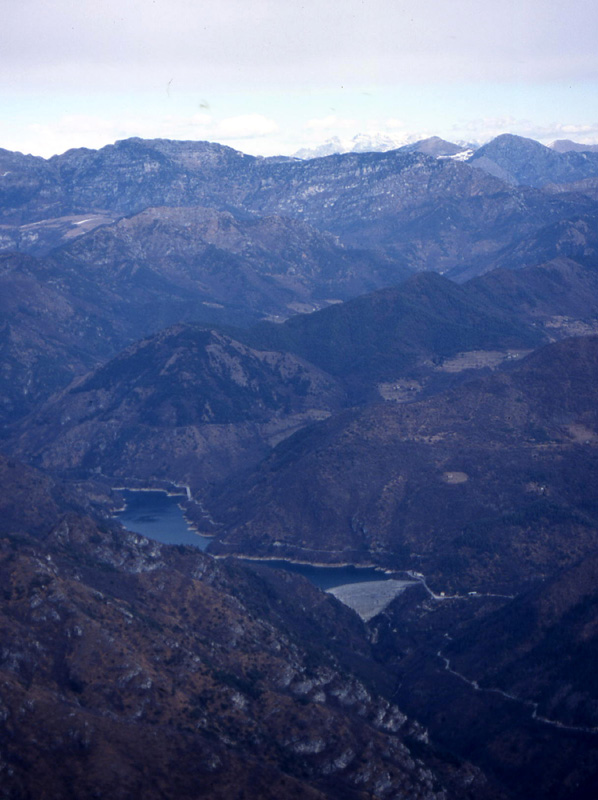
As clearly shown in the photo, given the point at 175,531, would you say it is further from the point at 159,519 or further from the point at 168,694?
the point at 168,694

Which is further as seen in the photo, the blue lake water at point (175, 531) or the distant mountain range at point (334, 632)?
the blue lake water at point (175, 531)

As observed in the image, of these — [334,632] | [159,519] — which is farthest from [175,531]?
[334,632]

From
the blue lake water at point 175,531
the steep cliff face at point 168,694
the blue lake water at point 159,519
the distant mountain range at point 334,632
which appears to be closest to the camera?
the steep cliff face at point 168,694

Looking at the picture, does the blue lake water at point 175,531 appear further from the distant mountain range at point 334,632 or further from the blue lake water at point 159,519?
the distant mountain range at point 334,632

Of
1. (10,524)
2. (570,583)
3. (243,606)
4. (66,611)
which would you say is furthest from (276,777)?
(10,524)

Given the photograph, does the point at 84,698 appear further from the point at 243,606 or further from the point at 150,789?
the point at 243,606

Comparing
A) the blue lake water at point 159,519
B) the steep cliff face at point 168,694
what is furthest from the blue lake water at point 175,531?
the steep cliff face at point 168,694
